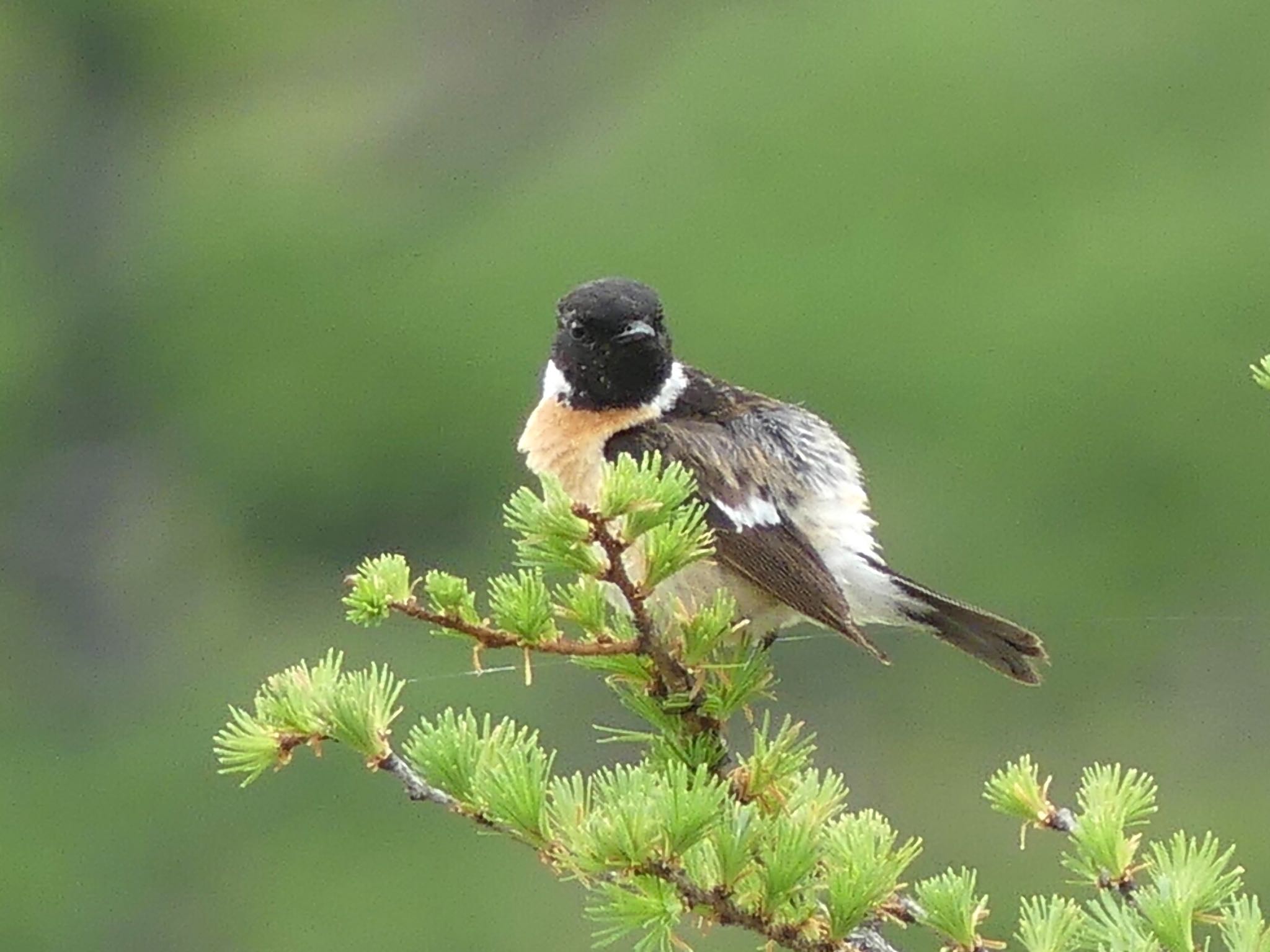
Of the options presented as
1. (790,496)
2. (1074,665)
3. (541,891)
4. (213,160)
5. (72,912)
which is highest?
(213,160)

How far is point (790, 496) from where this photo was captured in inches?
160

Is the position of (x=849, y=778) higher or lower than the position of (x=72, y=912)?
higher

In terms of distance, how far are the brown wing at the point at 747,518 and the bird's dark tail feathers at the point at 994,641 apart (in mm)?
206

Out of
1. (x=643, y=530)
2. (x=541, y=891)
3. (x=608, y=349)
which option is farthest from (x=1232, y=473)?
(x=643, y=530)

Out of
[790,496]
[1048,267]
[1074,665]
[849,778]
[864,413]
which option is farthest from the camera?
[1048,267]

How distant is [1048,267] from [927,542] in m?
2.70

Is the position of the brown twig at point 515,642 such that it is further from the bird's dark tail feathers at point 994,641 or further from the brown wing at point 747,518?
the bird's dark tail feathers at point 994,641

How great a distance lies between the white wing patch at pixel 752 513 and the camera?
3.81 meters

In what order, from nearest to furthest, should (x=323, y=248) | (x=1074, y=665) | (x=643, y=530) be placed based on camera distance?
(x=643, y=530) → (x=1074, y=665) → (x=323, y=248)

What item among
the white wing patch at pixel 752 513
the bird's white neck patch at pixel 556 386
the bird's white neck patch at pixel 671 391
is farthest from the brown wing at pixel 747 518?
the bird's white neck patch at pixel 556 386

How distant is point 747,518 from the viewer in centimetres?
386

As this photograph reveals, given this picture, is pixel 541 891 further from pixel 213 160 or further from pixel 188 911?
pixel 213 160

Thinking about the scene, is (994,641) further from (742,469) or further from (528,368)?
(528,368)

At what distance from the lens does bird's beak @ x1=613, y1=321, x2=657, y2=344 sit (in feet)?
13.5
